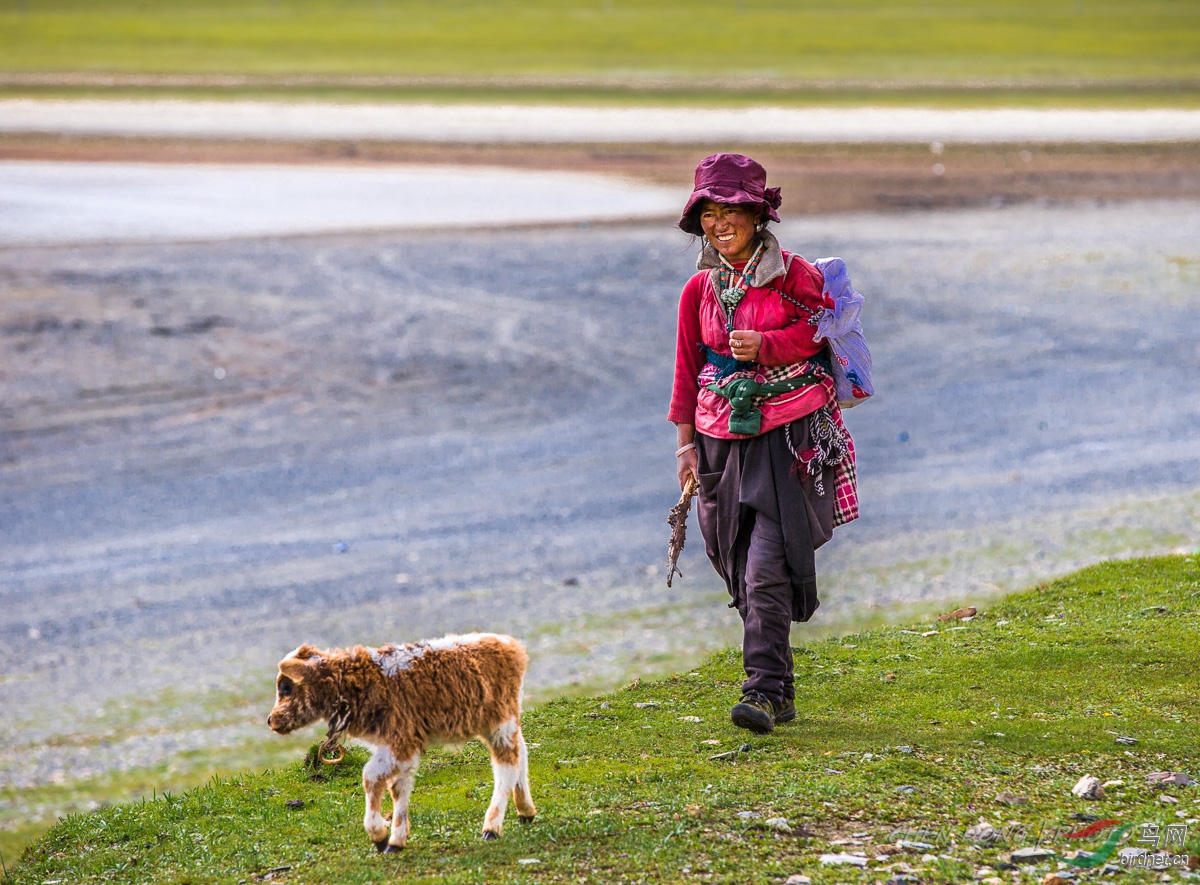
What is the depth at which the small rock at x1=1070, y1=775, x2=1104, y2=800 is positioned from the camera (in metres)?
5.60

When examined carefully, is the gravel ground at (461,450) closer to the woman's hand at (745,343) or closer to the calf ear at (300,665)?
the woman's hand at (745,343)

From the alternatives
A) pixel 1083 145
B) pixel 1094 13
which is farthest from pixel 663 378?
pixel 1094 13

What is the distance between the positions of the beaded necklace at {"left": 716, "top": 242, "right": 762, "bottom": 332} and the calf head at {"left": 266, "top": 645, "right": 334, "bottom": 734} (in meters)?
2.57

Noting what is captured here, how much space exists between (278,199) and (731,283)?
76.1 ft

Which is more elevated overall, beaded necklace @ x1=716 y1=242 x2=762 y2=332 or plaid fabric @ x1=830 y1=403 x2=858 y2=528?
beaded necklace @ x1=716 y1=242 x2=762 y2=332

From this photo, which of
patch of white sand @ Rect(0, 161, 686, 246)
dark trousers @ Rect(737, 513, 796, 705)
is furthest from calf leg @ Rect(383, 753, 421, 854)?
patch of white sand @ Rect(0, 161, 686, 246)

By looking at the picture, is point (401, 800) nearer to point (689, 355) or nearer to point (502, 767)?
point (502, 767)

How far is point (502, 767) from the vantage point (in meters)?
5.07

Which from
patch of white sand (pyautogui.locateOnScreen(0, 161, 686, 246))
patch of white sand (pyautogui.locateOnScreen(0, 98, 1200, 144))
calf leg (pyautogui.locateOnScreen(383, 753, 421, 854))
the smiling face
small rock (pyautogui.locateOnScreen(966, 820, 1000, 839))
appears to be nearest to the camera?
calf leg (pyautogui.locateOnScreen(383, 753, 421, 854))

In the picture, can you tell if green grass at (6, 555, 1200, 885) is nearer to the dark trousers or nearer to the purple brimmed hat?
the dark trousers

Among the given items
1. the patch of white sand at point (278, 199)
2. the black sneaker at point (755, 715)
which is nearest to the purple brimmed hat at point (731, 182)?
the black sneaker at point (755, 715)

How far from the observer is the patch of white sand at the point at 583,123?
3547cm

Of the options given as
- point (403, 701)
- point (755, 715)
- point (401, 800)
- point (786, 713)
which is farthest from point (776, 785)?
point (403, 701)

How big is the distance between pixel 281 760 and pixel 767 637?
408 cm
